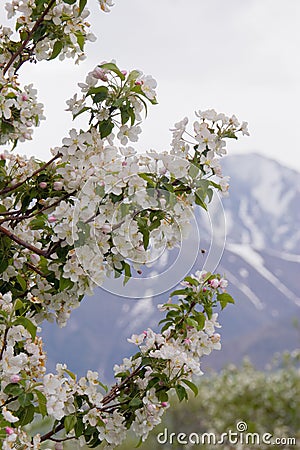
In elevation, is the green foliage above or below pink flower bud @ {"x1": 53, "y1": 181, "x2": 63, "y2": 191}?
above

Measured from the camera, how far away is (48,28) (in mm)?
1507

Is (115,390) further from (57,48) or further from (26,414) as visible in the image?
(57,48)

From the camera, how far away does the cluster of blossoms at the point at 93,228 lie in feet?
4.16

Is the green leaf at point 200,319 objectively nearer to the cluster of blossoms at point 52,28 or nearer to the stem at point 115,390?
the stem at point 115,390

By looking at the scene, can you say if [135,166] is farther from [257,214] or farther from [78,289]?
[257,214]

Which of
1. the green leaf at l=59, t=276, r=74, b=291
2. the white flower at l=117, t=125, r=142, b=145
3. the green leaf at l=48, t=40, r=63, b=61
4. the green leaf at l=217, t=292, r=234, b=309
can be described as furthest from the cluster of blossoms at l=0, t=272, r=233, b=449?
the green leaf at l=48, t=40, r=63, b=61

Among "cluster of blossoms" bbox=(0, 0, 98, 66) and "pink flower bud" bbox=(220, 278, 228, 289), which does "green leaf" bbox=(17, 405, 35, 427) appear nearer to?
"pink flower bud" bbox=(220, 278, 228, 289)

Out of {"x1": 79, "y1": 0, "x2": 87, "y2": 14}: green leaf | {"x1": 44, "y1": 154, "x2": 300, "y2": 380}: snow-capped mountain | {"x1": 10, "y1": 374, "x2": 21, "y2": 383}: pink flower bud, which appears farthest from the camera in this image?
{"x1": 44, "y1": 154, "x2": 300, "y2": 380}: snow-capped mountain

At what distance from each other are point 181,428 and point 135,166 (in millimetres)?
4062

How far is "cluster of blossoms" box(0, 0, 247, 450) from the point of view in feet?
4.16

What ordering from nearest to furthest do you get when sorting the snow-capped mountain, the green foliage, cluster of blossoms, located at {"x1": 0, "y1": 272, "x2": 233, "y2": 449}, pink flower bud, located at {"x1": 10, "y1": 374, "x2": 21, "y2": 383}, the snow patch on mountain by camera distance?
1. pink flower bud, located at {"x1": 10, "y1": 374, "x2": 21, "y2": 383}
2. cluster of blossoms, located at {"x1": 0, "y1": 272, "x2": 233, "y2": 449}
3. the green foliage
4. the snow-capped mountain
5. the snow patch on mountain

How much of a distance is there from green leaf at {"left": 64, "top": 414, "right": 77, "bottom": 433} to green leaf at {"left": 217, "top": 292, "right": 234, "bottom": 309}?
1.25ft

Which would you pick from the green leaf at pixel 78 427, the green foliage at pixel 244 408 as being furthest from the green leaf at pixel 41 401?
the green foliage at pixel 244 408

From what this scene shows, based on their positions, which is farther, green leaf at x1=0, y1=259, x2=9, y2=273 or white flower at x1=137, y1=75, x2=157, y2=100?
green leaf at x1=0, y1=259, x2=9, y2=273
